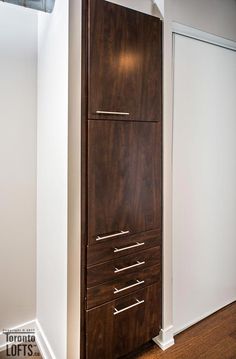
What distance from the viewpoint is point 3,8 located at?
1.79 metres

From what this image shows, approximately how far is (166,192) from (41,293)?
3.64ft

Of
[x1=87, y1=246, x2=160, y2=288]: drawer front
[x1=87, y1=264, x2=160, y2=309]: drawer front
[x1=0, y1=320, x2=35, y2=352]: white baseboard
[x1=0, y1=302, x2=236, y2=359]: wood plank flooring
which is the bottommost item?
[x1=0, y1=302, x2=236, y2=359]: wood plank flooring

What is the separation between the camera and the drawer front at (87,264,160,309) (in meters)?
1.59

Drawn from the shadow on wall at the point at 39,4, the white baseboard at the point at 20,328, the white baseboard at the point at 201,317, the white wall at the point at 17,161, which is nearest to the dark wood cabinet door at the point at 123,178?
the white wall at the point at 17,161

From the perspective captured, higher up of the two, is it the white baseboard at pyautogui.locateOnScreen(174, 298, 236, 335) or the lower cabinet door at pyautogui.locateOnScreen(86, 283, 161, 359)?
the lower cabinet door at pyautogui.locateOnScreen(86, 283, 161, 359)

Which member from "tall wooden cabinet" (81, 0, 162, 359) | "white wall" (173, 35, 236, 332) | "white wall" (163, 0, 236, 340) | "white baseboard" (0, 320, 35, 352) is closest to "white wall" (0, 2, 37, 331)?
"white baseboard" (0, 320, 35, 352)

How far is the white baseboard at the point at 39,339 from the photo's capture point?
179 cm

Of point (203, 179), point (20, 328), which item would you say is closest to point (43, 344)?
point (20, 328)

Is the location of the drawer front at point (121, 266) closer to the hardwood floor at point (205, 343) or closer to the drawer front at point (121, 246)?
the drawer front at point (121, 246)

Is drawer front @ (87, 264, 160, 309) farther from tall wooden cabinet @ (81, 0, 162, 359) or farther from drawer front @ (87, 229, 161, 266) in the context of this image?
drawer front @ (87, 229, 161, 266)

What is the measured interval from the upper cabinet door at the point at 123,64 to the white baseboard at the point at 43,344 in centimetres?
147

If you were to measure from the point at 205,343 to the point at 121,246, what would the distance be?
987 mm

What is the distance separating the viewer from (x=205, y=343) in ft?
6.46

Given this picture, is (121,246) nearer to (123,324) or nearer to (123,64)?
(123,324)
